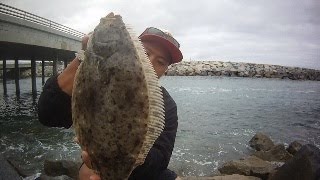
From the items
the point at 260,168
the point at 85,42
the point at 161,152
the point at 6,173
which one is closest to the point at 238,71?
the point at 260,168

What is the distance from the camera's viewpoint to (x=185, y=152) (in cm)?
1546

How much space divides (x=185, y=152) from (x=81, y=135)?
44.0ft

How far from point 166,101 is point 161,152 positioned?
846mm

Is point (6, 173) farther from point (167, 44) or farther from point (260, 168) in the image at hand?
point (260, 168)

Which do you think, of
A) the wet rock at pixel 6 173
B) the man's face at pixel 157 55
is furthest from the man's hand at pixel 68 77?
the wet rock at pixel 6 173

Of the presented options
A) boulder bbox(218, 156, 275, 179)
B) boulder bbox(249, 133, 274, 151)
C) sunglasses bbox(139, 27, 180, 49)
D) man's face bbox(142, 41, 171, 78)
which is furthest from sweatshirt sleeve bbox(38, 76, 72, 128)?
boulder bbox(249, 133, 274, 151)

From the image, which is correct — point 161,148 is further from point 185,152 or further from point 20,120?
point 20,120

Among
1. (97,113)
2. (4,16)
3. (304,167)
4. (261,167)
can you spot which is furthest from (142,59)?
(4,16)

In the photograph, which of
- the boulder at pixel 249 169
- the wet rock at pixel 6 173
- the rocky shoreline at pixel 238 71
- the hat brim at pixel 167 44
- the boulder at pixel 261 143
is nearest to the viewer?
the hat brim at pixel 167 44

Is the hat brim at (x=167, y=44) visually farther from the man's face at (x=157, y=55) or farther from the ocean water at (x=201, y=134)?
the ocean water at (x=201, y=134)

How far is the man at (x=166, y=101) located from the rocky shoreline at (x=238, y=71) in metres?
94.8

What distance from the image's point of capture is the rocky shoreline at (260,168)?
304 inches

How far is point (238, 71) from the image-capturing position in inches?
3949

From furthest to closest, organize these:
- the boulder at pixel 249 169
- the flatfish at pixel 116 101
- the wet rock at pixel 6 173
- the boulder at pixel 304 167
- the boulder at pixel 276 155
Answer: the boulder at pixel 276 155 < the boulder at pixel 249 169 < the boulder at pixel 304 167 < the wet rock at pixel 6 173 < the flatfish at pixel 116 101
